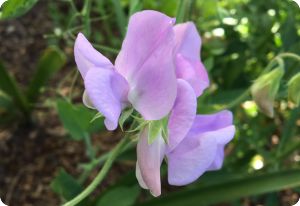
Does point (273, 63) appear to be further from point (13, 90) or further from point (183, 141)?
point (13, 90)

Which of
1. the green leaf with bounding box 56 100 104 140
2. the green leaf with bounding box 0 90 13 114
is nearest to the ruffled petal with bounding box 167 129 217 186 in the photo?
the green leaf with bounding box 56 100 104 140

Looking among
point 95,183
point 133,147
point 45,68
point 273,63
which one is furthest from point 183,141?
point 45,68

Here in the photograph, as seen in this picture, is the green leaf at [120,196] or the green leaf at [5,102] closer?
the green leaf at [120,196]

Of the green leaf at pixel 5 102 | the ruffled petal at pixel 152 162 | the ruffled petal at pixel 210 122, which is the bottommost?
the green leaf at pixel 5 102

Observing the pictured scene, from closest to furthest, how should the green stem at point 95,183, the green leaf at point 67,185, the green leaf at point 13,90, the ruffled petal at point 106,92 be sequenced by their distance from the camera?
the ruffled petal at point 106,92
the green stem at point 95,183
the green leaf at point 67,185
the green leaf at point 13,90

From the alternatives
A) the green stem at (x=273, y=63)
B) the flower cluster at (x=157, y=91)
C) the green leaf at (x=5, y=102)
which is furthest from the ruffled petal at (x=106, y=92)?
the green leaf at (x=5, y=102)

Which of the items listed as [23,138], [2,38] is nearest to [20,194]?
[23,138]

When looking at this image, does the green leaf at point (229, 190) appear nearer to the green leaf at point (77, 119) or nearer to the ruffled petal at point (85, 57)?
the green leaf at point (77, 119)
